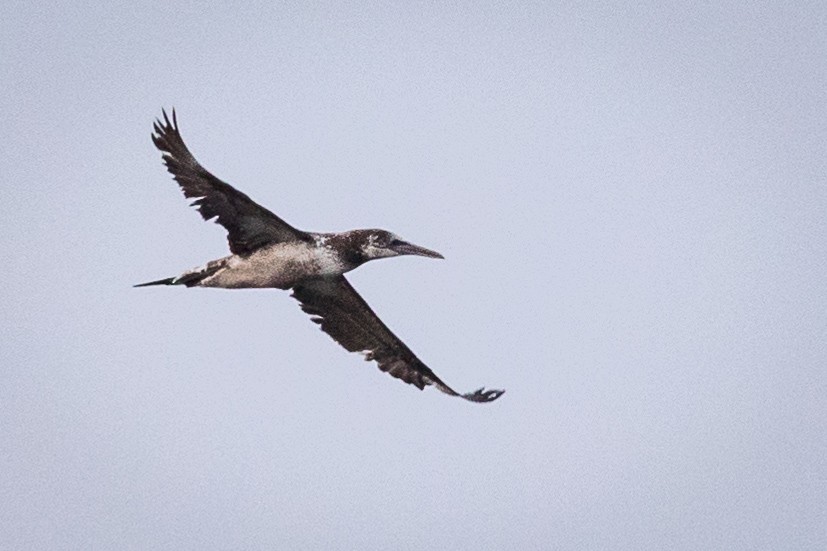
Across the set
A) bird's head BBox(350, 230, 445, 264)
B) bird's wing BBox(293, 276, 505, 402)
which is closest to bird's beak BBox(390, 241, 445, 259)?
bird's head BBox(350, 230, 445, 264)

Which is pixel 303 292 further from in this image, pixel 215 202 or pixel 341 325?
pixel 215 202

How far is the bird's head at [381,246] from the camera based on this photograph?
22750mm

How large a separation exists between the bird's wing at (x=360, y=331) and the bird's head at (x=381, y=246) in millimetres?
907

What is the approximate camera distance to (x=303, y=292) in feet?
78.1

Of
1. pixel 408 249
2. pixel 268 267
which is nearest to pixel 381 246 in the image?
pixel 408 249

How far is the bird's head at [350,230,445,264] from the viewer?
2275 centimetres

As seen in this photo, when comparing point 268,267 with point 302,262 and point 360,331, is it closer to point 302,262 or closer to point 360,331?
point 302,262

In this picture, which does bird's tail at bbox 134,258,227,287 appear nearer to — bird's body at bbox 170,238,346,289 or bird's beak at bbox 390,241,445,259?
bird's body at bbox 170,238,346,289

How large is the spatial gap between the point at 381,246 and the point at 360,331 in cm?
198

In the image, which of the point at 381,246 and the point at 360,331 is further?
the point at 360,331

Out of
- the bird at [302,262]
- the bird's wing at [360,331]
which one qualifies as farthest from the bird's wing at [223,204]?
the bird's wing at [360,331]

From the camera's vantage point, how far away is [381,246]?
2278 cm

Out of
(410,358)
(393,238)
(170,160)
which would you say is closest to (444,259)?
(393,238)

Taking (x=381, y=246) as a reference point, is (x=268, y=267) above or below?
below
